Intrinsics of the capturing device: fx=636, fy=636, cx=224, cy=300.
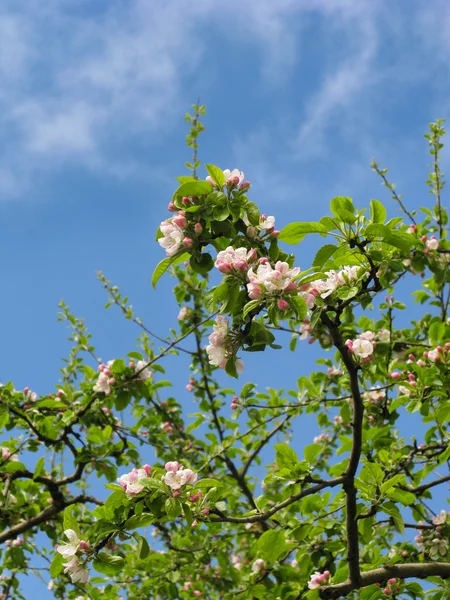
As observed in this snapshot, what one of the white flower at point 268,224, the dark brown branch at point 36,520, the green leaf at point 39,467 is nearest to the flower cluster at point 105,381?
the green leaf at point 39,467

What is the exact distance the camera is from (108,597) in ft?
13.8

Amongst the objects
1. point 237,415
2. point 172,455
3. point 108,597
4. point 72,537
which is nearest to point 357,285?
point 72,537

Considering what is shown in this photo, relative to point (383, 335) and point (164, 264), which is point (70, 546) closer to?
point (164, 264)

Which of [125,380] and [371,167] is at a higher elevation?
[371,167]

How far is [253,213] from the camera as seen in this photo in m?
2.05

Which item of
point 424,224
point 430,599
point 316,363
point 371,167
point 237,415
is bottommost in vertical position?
point 430,599

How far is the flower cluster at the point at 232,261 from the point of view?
6.31 ft

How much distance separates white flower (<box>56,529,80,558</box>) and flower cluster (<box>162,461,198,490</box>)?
391 mm

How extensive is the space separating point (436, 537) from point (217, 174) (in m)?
2.37

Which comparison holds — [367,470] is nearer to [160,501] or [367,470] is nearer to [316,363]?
[160,501]

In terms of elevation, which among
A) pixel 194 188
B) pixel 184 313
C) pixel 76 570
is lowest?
pixel 76 570

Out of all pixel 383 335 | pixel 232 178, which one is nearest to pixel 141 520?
pixel 232 178

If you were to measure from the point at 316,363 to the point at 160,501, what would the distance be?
2357mm

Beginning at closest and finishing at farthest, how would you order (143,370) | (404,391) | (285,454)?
1. (285,454)
2. (404,391)
3. (143,370)
